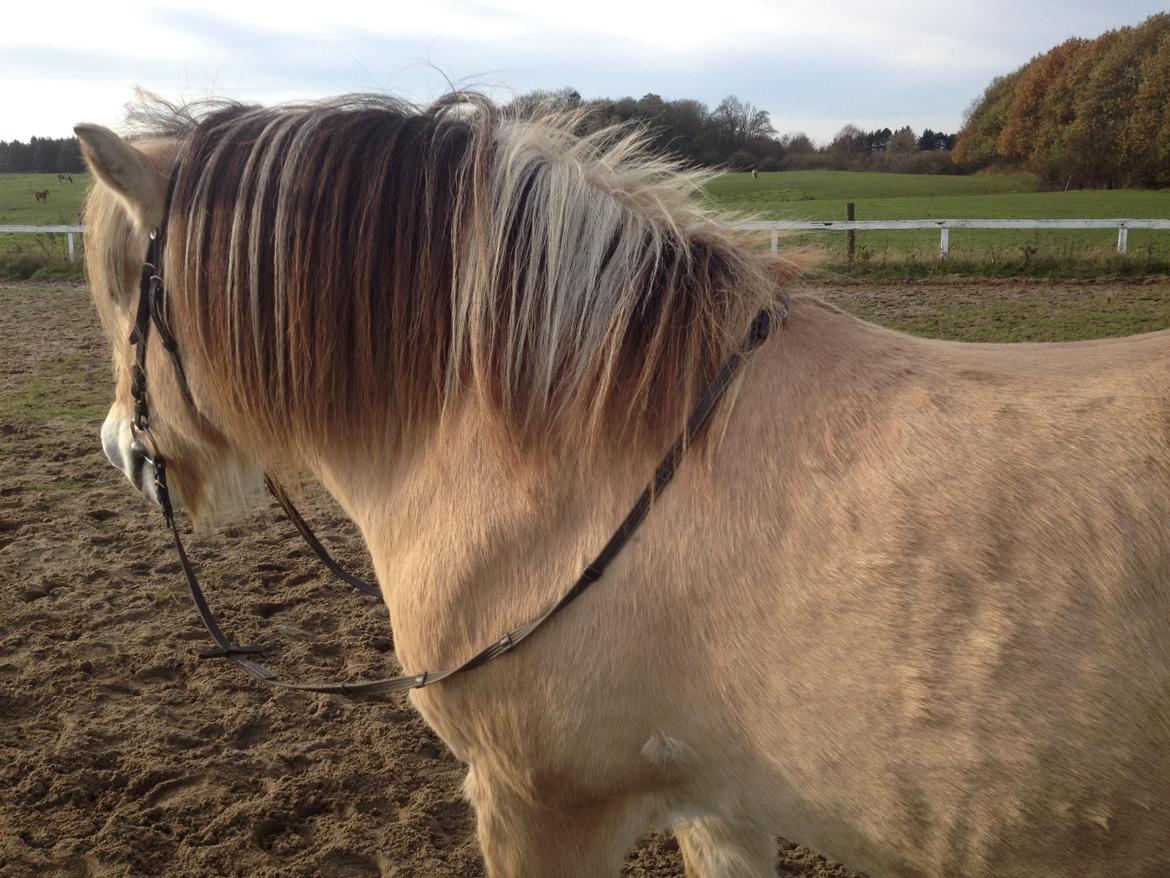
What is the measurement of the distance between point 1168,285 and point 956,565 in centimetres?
1588

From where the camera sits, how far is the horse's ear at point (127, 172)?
178 centimetres

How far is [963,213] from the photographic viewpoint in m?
30.4

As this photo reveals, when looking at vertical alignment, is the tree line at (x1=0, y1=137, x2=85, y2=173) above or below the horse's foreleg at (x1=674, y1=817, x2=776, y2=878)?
above

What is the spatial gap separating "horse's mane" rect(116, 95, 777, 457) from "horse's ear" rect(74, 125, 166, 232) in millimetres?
51

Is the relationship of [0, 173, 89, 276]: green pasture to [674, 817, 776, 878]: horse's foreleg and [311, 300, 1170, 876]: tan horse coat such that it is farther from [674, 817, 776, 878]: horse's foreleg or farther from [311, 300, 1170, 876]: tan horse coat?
[674, 817, 776, 878]: horse's foreleg

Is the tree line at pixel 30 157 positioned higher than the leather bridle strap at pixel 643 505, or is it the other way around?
the tree line at pixel 30 157

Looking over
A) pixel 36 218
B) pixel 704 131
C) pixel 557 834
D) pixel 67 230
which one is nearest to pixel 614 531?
pixel 557 834

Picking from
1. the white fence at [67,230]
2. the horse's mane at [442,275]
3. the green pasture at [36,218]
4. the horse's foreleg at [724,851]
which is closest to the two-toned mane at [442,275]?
the horse's mane at [442,275]

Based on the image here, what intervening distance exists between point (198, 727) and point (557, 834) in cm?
217

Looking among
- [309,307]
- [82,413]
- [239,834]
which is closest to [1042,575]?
[309,307]

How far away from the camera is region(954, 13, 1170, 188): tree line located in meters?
36.2

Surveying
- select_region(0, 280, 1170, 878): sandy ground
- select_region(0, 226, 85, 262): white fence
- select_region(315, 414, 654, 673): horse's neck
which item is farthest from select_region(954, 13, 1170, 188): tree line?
select_region(315, 414, 654, 673): horse's neck

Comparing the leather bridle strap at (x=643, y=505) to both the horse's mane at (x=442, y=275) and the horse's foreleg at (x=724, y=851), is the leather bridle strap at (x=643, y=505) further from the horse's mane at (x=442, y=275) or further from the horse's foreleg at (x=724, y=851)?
the horse's foreleg at (x=724, y=851)

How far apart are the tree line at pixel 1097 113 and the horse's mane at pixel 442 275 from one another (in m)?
43.3
